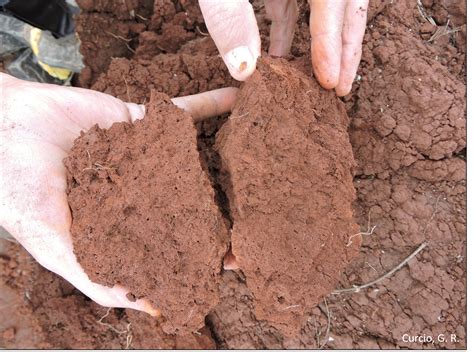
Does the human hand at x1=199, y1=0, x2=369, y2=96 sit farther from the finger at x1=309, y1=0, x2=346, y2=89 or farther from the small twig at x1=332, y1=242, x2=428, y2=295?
the small twig at x1=332, y1=242, x2=428, y2=295

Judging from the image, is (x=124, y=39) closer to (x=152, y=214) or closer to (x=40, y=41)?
(x=40, y=41)

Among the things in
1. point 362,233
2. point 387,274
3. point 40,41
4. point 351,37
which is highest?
point 351,37

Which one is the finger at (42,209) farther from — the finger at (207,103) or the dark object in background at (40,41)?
the dark object in background at (40,41)

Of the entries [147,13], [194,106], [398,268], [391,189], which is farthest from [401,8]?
[147,13]

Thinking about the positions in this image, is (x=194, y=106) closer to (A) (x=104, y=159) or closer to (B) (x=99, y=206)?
(A) (x=104, y=159)

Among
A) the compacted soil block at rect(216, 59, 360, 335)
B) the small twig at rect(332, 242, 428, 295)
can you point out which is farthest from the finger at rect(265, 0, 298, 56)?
the small twig at rect(332, 242, 428, 295)

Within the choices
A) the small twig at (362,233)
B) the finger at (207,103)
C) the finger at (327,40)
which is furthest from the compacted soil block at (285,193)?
the finger at (207,103)

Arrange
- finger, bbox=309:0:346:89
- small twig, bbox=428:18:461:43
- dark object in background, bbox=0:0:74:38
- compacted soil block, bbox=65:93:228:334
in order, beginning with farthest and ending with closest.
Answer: dark object in background, bbox=0:0:74:38, small twig, bbox=428:18:461:43, finger, bbox=309:0:346:89, compacted soil block, bbox=65:93:228:334

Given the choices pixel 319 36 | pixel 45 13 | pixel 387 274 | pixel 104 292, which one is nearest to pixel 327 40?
pixel 319 36
